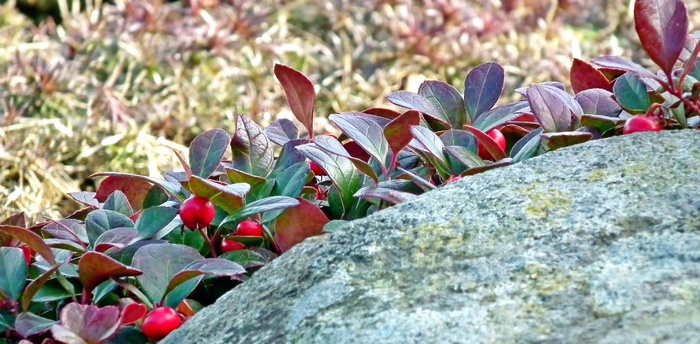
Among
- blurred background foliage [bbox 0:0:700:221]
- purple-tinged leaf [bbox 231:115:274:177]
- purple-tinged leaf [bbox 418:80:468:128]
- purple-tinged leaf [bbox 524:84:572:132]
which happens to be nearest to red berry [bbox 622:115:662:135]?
purple-tinged leaf [bbox 524:84:572:132]

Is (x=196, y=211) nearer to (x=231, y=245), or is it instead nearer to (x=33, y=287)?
(x=231, y=245)

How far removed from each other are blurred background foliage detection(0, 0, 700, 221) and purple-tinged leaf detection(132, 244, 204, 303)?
8.19 ft

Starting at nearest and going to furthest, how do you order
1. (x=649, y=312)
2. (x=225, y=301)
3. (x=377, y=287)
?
(x=649, y=312) < (x=377, y=287) < (x=225, y=301)

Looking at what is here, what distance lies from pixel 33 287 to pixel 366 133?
56 centimetres

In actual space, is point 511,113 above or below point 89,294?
above

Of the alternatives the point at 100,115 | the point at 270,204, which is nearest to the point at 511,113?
the point at 270,204

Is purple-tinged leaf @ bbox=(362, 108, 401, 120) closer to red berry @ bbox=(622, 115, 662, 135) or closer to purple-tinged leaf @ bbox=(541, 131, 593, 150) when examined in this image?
purple-tinged leaf @ bbox=(541, 131, 593, 150)

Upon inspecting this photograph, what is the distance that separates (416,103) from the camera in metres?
1.57

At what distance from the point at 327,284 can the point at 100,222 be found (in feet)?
1.53

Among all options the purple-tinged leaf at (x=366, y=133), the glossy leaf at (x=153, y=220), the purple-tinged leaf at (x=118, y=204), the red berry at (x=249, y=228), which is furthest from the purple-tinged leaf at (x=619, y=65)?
the purple-tinged leaf at (x=118, y=204)

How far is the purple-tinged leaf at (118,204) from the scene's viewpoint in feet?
5.19

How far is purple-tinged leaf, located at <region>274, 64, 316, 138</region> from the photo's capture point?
154 cm

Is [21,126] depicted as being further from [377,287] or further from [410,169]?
[377,287]

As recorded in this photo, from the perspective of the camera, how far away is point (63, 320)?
124cm
